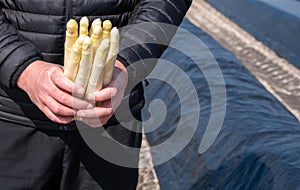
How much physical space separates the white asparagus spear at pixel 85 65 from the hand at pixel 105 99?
0.09 feet

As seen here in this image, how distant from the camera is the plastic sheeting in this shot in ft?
5.11

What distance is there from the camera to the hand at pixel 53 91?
891 millimetres

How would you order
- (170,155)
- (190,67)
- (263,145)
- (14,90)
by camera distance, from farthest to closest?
1. (190,67)
2. (170,155)
3. (263,145)
4. (14,90)

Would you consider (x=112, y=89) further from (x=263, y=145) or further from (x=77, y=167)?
(x=263, y=145)

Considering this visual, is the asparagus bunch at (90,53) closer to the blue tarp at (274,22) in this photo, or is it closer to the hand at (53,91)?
the hand at (53,91)

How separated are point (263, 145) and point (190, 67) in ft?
2.63

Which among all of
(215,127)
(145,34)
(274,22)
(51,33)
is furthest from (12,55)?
(274,22)

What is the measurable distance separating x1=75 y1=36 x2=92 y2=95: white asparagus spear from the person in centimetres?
1

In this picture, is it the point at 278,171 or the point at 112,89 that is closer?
the point at 112,89

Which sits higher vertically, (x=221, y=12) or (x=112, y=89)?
(x=112, y=89)

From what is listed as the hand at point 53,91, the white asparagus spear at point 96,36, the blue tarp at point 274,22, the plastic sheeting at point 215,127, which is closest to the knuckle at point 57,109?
the hand at point 53,91

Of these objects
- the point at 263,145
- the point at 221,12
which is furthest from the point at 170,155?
the point at 221,12

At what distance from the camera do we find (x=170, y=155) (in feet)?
6.51

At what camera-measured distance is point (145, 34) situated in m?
1.05
